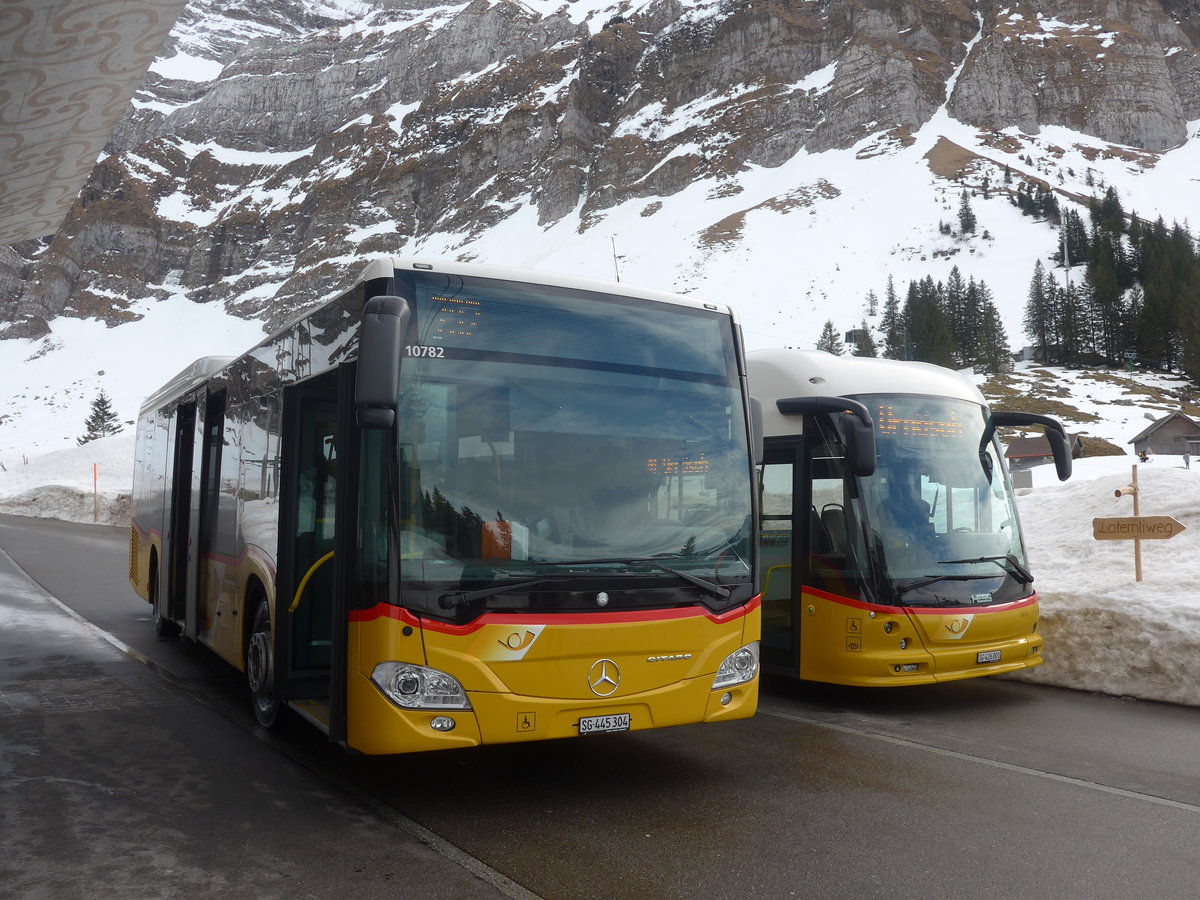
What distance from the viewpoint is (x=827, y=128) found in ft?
622

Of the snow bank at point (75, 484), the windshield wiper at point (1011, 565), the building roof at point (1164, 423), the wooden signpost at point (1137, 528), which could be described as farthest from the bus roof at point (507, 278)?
the building roof at point (1164, 423)

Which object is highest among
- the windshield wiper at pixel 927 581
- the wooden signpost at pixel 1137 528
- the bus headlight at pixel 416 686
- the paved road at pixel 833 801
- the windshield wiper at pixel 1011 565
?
the wooden signpost at pixel 1137 528

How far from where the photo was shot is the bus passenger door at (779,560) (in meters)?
8.38

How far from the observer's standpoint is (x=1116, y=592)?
9.29m

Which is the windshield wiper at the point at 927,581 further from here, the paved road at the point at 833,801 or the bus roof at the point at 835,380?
the bus roof at the point at 835,380

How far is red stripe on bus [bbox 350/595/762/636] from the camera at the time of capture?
4859mm

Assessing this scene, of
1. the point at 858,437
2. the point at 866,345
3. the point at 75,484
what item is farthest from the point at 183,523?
the point at 866,345

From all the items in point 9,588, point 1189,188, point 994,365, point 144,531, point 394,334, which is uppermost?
point 1189,188

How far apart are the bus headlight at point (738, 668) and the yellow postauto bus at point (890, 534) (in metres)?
2.03

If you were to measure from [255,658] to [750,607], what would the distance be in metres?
3.37

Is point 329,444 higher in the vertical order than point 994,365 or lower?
lower

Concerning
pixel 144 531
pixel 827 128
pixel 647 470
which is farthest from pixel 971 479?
pixel 827 128

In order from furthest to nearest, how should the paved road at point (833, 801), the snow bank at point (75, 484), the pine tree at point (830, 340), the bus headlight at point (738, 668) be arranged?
the pine tree at point (830, 340), the snow bank at point (75, 484), the bus headlight at point (738, 668), the paved road at point (833, 801)

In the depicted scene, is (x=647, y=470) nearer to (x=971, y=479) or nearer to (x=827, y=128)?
(x=971, y=479)
